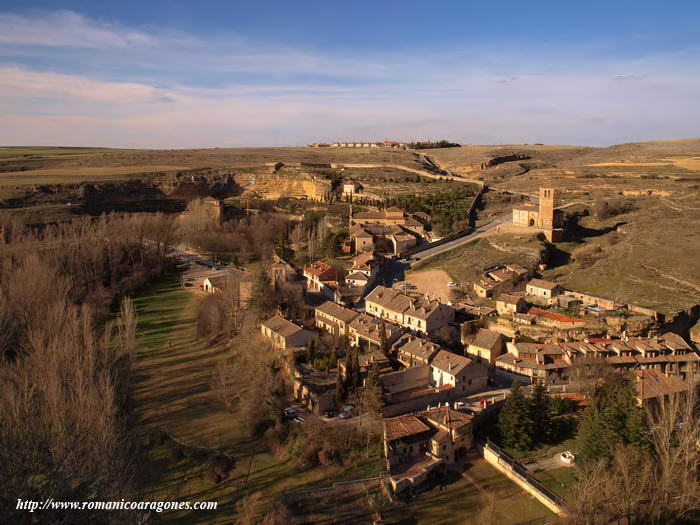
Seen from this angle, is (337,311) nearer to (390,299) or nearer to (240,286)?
(390,299)

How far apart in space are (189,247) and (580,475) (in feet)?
146

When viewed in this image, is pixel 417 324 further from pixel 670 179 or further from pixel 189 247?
pixel 670 179

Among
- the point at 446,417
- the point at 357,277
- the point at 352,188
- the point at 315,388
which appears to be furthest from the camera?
the point at 352,188

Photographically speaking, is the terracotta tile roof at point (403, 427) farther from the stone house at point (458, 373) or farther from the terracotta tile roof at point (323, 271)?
the terracotta tile roof at point (323, 271)

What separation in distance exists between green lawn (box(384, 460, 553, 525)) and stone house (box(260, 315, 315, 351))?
422 inches

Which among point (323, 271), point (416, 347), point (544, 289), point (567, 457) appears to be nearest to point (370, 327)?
point (416, 347)

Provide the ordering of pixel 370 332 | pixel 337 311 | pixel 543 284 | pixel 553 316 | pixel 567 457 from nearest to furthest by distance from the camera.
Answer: pixel 567 457 < pixel 553 316 < pixel 370 332 < pixel 337 311 < pixel 543 284

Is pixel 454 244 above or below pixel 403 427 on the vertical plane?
above

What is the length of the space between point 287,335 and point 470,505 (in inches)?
481

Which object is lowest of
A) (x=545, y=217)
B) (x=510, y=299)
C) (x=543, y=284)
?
(x=510, y=299)

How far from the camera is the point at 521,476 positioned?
17250 millimetres

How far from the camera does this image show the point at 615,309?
2617cm

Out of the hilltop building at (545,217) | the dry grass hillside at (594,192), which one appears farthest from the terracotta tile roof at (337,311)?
the hilltop building at (545,217)

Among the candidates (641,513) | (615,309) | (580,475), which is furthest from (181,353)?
(615,309)
